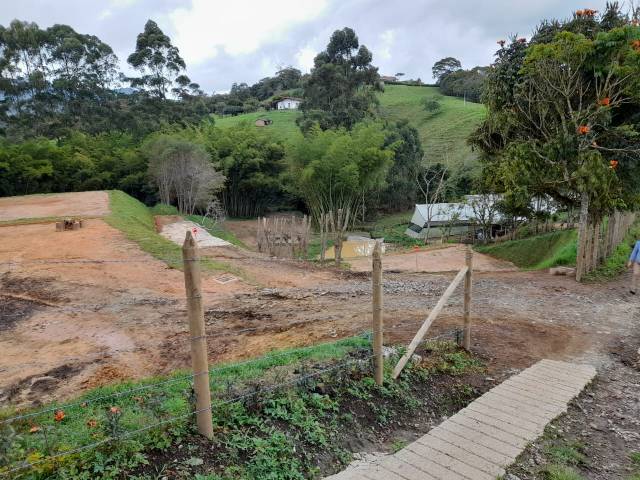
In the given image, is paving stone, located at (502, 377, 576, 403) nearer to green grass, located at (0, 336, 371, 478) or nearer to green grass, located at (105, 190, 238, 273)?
green grass, located at (0, 336, 371, 478)

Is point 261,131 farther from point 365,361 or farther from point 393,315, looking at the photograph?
point 365,361

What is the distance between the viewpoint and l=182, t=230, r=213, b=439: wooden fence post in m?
2.85

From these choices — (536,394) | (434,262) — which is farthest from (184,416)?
(434,262)

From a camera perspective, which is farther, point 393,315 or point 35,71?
point 35,71

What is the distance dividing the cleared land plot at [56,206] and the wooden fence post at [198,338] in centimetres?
1414

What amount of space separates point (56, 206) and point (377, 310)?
17.5m

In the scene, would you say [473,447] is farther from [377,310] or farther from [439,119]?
[439,119]

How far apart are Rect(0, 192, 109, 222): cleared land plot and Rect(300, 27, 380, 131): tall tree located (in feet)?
52.4

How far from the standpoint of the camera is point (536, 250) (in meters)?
16.0

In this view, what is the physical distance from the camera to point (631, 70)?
862 cm

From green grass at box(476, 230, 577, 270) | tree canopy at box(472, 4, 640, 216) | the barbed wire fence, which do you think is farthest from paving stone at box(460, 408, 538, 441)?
green grass at box(476, 230, 577, 270)

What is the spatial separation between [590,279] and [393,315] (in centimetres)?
552

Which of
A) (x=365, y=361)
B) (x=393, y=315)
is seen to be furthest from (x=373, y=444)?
(x=393, y=315)

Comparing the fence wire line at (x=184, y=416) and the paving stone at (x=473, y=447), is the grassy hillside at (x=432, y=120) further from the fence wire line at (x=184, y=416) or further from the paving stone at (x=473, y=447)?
the paving stone at (x=473, y=447)
